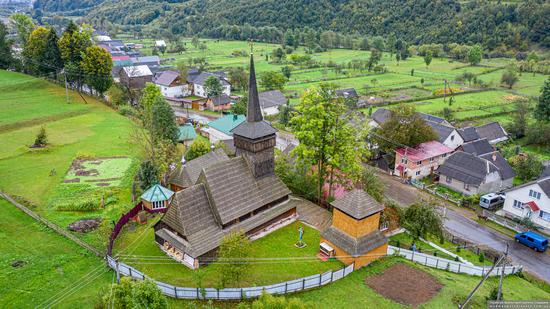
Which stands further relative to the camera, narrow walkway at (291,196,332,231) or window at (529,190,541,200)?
window at (529,190,541,200)

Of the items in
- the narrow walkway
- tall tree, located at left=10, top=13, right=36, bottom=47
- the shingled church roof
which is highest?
tall tree, located at left=10, top=13, right=36, bottom=47

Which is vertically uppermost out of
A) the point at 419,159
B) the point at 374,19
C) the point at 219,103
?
the point at 374,19

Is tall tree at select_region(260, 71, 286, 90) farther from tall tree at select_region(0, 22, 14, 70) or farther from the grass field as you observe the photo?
tall tree at select_region(0, 22, 14, 70)

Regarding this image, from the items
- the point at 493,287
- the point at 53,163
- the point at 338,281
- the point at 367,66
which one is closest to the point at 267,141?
the point at 338,281

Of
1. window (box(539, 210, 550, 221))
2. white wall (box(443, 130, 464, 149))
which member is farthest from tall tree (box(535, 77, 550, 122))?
window (box(539, 210, 550, 221))

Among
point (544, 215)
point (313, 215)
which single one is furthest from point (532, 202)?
point (313, 215)

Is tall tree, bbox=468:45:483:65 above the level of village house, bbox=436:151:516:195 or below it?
above

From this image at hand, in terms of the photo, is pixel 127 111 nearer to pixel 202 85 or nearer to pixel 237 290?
pixel 202 85

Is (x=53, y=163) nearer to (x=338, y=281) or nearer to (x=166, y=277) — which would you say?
(x=166, y=277)
